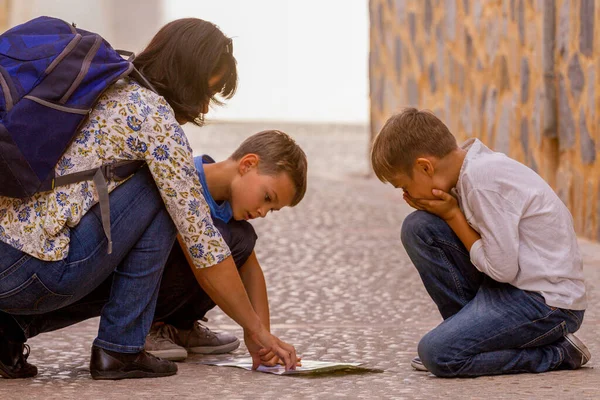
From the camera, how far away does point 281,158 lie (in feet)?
8.76

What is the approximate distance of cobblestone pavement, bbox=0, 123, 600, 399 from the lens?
243 centimetres

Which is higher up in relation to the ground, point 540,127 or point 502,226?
point 502,226

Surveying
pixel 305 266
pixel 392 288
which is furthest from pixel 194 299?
pixel 305 266

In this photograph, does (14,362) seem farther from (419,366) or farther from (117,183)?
(419,366)

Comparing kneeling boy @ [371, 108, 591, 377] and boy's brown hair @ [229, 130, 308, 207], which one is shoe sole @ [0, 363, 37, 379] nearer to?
boy's brown hair @ [229, 130, 308, 207]

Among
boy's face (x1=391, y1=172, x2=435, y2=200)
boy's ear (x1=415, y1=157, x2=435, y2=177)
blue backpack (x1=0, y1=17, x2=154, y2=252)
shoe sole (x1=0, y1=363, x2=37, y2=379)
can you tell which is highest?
blue backpack (x1=0, y1=17, x2=154, y2=252)

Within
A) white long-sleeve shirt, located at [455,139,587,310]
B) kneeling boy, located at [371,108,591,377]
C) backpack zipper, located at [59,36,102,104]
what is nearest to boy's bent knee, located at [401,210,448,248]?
kneeling boy, located at [371,108,591,377]

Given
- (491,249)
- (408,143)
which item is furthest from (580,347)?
(408,143)

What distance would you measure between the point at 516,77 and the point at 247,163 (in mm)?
3469

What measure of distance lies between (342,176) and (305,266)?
12.6 ft

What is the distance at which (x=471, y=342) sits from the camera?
257cm

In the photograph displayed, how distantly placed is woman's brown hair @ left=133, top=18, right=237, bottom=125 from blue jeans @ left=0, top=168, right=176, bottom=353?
0.71 ft

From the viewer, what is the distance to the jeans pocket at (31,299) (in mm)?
2402

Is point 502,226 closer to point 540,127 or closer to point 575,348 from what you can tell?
point 575,348
